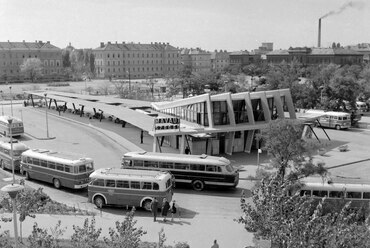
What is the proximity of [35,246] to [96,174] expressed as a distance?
28.6 feet

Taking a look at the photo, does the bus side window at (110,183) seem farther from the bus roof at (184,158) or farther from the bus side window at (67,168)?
the bus roof at (184,158)

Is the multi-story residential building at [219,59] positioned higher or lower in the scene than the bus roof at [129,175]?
higher

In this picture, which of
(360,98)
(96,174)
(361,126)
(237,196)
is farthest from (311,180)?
(360,98)

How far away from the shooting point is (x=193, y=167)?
24.8 metres

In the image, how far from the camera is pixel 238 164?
31.4 m

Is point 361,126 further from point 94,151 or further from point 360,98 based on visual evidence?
point 94,151

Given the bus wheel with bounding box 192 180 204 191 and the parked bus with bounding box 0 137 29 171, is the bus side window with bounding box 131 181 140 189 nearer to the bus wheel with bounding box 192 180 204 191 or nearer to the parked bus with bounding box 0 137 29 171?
the bus wheel with bounding box 192 180 204 191

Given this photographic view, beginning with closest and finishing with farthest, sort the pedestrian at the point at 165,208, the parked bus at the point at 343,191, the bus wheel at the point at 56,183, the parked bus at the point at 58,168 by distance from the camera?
1. the pedestrian at the point at 165,208
2. the parked bus at the point at 343,191
3. the parked bus at the point at 58,168
4. the bus wheel at the point at 56,183

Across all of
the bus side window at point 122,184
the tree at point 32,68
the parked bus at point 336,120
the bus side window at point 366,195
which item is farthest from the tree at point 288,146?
the tree at point 32,68

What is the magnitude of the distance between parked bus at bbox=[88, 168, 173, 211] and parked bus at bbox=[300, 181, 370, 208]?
23.1ft

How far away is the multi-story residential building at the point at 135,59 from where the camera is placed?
137 m

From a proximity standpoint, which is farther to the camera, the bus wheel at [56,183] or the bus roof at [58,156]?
the bus wheel at [56,183]

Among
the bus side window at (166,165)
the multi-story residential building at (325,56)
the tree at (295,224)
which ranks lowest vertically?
the bus side window at (166,165)

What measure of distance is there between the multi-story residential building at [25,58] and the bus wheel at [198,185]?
10524 centimetres
